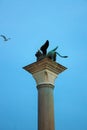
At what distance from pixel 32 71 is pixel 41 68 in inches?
15.2

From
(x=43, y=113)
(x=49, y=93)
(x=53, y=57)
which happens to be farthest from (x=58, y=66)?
(x=43, y=113)

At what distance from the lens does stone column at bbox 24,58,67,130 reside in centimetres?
886

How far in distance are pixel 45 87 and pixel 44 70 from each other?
578 millimetres

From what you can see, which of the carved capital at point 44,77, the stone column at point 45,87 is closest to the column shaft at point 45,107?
the stone column at point 45,87

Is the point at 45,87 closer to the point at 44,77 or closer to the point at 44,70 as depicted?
the point at 44,77

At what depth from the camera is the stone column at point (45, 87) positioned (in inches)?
349

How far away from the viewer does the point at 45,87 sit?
30.6ft

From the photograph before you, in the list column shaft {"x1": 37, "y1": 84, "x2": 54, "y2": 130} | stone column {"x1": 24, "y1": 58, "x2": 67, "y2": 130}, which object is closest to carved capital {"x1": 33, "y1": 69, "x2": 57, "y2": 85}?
stone column {"x1": 24, "y1": 58, "x2": 67, "y2": 130}

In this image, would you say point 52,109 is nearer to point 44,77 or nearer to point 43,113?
point 43,113

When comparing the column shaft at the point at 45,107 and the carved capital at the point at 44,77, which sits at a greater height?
Answer: the carved capital at the point at 44,77

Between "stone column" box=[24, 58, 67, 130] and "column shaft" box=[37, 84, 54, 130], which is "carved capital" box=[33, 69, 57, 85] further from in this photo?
"column shaft" box=[37, 84, 54, 130]

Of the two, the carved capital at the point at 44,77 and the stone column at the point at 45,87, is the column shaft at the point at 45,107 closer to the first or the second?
the stone column at the point at 45,87

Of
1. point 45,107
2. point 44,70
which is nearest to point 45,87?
point 44,70

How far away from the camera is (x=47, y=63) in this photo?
31.1 feet
